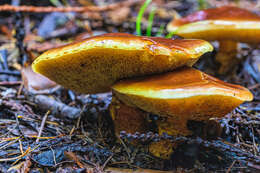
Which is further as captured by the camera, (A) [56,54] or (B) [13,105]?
(B) [13,105]

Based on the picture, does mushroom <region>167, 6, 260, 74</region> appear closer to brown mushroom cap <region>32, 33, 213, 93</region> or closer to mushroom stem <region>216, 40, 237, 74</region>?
mushroom stem <region>216, 40, 237, 74</region>

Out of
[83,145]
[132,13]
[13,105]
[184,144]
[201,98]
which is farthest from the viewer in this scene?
[132,13]

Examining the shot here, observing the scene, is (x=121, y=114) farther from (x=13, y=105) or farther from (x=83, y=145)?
(x=13, y=105)

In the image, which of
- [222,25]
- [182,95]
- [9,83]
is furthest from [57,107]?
[222,25]

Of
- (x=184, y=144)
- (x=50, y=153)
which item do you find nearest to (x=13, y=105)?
(x=50, y=153)

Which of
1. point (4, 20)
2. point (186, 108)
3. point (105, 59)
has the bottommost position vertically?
point (186, 108)

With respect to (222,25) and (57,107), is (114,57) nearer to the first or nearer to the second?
(57,107)

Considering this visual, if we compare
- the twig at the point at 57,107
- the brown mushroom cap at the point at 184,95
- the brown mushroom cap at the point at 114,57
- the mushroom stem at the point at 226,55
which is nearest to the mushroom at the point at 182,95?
the brown mushroom cap at the point at 184,95

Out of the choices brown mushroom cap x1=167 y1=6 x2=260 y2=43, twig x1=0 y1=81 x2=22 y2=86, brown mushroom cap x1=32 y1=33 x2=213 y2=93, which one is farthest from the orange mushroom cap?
twig x1=0 y1=81 x2=22 y2=86
